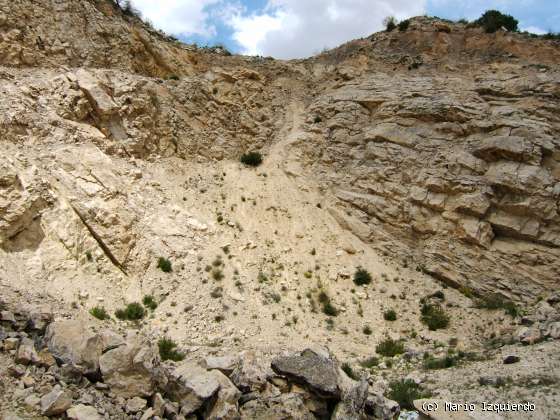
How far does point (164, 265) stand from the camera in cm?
1466

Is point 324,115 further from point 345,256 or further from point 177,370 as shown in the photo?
point 177,370

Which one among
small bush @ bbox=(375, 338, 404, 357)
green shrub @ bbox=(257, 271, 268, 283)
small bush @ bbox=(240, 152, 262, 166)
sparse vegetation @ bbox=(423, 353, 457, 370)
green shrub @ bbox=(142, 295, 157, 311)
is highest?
small bush @ bbox=(240, 152, 262, 166)

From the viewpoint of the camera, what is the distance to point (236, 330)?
44.0 ft

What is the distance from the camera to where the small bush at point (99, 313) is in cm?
1206

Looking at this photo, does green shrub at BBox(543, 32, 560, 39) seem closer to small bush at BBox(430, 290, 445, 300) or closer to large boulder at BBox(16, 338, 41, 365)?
small bush at BBox(430, 290, 445, 300)

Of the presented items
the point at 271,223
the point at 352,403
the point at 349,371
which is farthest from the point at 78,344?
the point at 271,223

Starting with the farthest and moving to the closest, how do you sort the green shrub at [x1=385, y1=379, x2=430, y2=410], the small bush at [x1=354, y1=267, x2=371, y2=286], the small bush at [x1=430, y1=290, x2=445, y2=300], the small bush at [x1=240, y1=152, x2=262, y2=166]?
1. the small bush at [x1=240, y1=152, x2=262, y2=166]
2. the small bush at [x1=354, y1=267, x2=371, y2=286]
3. the small bush at [x1=430, y1=290, x2=445, y2=300]
4. the green shrub at [x1=385, y1=379, x2=430, y2=410]

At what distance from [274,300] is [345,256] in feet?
13.1

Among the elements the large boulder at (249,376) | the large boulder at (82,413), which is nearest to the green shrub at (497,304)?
the large boulder at (249,376)

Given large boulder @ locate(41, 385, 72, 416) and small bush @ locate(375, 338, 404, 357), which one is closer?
large boulder @ locate(41, 385, 72, 416)

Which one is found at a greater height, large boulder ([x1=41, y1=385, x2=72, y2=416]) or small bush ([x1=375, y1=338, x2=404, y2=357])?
large boulder ([x1=41, y1=385, x2=72, y2=416])

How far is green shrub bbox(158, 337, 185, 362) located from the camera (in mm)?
11521

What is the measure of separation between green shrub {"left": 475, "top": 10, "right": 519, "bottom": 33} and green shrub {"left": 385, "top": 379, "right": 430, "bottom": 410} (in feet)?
63.9

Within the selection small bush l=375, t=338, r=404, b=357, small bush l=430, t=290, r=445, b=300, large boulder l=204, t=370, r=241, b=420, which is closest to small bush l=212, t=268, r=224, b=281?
small bush l=375, t=338, r=404, b=357
